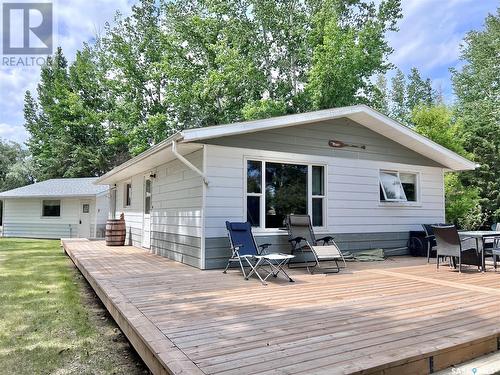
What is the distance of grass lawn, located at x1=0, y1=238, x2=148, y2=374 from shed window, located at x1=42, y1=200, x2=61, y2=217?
11977 mm

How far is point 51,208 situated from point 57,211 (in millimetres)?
376

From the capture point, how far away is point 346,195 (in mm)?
7809

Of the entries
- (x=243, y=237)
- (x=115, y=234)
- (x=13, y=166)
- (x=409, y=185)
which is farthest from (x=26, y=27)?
(x=13, y=166)

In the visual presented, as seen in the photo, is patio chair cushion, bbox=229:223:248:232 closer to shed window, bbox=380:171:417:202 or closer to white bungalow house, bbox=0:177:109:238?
shed window, bbox=380:171:417:202

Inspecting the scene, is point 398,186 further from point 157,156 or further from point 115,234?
point 115,234

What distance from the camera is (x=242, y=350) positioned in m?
2.53

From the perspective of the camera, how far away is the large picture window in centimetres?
679

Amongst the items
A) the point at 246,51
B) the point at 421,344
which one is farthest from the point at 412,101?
the point at 421,344

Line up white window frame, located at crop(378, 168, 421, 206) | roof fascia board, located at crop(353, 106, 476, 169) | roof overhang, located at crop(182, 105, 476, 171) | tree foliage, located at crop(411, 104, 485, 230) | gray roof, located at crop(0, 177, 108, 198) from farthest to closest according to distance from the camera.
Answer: gray roof, located at crop(0, 177, 108, 198) → tree foliage, located at crop(411, 104, 485, 230) → white window frame, located at crop(378, 168, 421, 206) → roof fascia board, located at crop(353, 106, 476, 169) → roof overhang, located at crop(182, 105, 476, 171)

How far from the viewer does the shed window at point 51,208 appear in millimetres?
17969

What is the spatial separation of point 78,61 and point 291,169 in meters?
22.5

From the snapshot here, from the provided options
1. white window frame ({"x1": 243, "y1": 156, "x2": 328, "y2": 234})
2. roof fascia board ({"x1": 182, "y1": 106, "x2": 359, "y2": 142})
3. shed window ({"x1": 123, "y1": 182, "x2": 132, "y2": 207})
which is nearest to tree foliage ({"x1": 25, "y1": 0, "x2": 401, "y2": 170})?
shed window ({"x1": 123, "y1": 182, "x2": 132, "y2": 207})

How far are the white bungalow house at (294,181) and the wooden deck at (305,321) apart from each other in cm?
135

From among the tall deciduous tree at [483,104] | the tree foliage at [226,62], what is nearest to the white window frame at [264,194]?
the tree foliage at [226,62]
